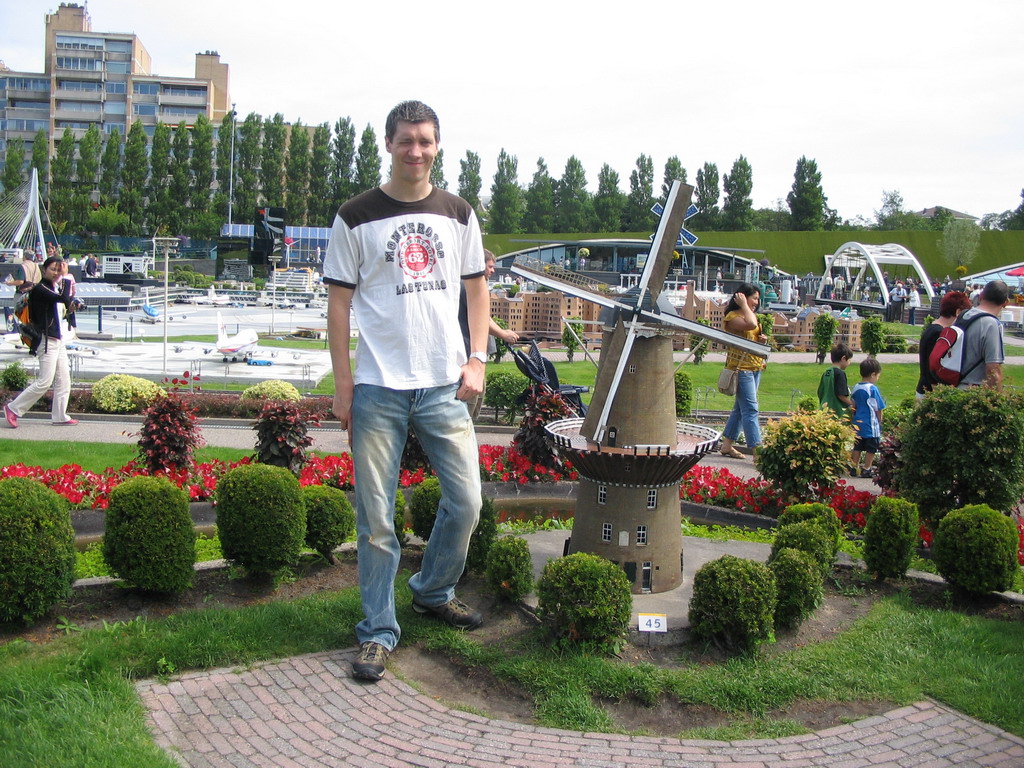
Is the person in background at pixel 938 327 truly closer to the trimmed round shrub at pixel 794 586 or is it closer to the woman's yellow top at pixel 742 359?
the woman's yellow top at pixel 742 359

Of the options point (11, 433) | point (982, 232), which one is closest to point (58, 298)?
point (11, 433)

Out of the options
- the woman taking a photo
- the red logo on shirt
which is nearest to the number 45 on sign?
the red logo on shirt

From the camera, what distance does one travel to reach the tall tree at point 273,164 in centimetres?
8075

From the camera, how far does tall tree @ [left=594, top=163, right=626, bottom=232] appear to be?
8762 cm

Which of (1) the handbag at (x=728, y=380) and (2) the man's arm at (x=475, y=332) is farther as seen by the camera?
(1) the handbag at (x=728, y=380)

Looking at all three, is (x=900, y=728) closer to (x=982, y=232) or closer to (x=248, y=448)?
(x=248, y=448)

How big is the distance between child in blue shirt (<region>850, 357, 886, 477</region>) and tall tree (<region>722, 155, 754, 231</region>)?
7483 cm

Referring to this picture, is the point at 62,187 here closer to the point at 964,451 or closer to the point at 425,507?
the point at 425,507

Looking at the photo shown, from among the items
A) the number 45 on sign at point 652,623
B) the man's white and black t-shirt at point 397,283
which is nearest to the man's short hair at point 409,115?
the man's white and black t-shirt at point 397,283

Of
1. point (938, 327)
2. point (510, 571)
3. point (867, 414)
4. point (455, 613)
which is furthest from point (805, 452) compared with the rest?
point (455, 613)

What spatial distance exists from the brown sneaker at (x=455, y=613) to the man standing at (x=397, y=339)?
51cm

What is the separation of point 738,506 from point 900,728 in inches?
201

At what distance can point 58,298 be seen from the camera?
11.5 m

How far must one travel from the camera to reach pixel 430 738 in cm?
443
